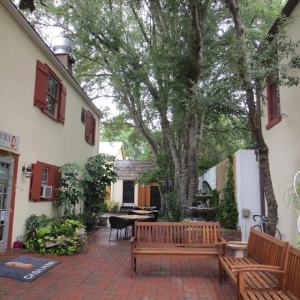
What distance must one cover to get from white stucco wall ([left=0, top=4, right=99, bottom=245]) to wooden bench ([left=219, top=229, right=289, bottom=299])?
220 inches

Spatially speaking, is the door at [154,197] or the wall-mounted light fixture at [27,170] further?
the door at [154,197]

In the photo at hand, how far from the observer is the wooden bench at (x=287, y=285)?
402cm

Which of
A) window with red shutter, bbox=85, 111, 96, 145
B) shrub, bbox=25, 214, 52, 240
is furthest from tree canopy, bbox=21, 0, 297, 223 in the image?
shrub, bbox=25, 214, 52, 240

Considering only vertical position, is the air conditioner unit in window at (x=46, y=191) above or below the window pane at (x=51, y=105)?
below

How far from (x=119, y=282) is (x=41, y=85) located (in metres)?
6.22

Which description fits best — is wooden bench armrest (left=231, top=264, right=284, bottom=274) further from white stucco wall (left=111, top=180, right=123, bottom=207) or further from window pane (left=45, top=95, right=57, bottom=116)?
white stucco wall (left=111, top=180, right=123, bottom=207)

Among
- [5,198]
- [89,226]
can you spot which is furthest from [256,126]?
[89,226]

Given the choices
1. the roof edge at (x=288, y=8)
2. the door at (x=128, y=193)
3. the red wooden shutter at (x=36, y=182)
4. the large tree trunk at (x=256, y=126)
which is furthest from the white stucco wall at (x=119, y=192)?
the large tree trunk at (x=256, y=126)

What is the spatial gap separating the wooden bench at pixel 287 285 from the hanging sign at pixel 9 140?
5.93 m

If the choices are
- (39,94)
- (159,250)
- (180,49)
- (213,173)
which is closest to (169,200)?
(213,173)

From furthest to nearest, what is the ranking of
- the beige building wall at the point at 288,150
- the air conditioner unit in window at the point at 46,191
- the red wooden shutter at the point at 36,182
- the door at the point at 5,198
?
1. the air conditioner unit in window at the point at 46,191
2. the red wooden shutter at the point at 36,182
3. the door at the point at 5,198
4. the beige building wall at the point at 288,150

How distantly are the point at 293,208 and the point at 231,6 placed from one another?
458 centimetres

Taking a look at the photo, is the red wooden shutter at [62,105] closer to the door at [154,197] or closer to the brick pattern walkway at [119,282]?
the brick pattern walkway at [119,282]

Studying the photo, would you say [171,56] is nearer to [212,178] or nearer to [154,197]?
[212,178]
